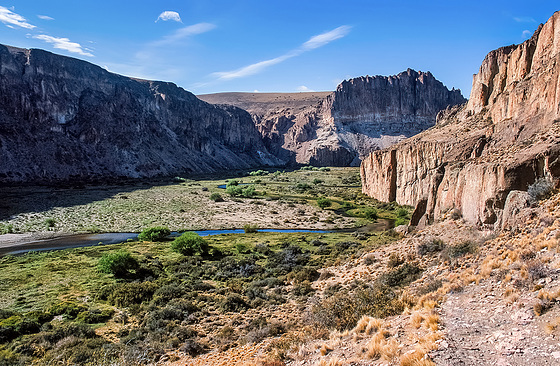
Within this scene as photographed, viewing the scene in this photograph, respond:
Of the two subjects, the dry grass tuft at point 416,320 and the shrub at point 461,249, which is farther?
the shrub at point 461,249

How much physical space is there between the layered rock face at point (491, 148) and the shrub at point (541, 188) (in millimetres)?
568

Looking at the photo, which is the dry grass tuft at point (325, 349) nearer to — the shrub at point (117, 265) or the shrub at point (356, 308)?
the shrub at point (356, 308)

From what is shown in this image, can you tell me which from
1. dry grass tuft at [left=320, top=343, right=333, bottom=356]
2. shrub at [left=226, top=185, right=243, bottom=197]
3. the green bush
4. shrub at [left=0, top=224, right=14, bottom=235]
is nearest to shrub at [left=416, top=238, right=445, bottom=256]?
dry grass tuft at [left=320, top=343, right=333, bottom=356]

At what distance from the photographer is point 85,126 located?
11462 centimetres

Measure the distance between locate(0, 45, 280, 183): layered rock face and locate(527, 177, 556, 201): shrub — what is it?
332 ft

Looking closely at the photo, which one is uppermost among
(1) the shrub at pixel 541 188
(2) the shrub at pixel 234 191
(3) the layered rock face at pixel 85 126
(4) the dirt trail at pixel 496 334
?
(3) the layered rock face at pixel 85 126

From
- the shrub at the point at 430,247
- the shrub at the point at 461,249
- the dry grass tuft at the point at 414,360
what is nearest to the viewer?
the dry grass tuft at the point at 414,360

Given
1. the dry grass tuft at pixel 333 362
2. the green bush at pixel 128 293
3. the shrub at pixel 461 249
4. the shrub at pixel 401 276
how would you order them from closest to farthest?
the dry grass tuft at pixel 333 362, the shrub at pixel 461 249, the shrub at pixel 401 276, the green bush at pixel 128 293

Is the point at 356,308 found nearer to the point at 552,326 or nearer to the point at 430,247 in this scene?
the point at 552,326

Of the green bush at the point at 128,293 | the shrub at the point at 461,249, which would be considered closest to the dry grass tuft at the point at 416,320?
the shrub at the point at 461,249

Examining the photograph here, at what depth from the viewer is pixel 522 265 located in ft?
37.6

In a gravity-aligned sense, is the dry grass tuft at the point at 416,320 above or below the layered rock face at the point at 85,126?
below

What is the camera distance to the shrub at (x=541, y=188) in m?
16.0

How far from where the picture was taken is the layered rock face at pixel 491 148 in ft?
60.7
